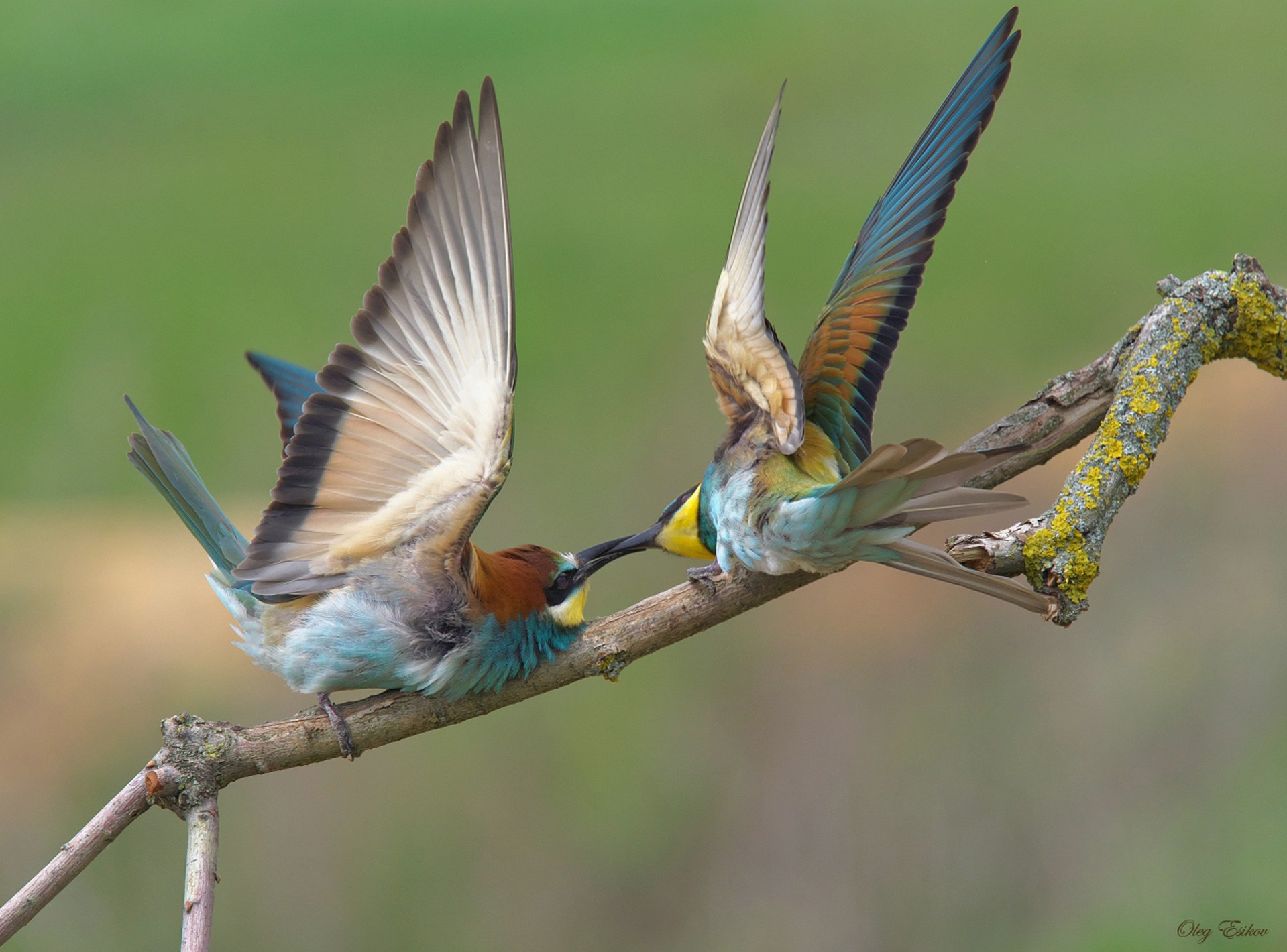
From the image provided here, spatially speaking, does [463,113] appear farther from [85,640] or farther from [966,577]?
[85,640]

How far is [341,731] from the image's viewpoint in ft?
3.85

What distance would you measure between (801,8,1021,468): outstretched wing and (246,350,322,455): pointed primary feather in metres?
0.76

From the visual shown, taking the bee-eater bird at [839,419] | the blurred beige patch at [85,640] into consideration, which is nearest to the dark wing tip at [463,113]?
the bee-eater bird at [839,419]

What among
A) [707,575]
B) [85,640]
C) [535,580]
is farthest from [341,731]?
[85,640]

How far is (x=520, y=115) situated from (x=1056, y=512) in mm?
3480

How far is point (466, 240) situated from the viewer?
1.12 m

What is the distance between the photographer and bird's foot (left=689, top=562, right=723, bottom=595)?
1280 millimetres

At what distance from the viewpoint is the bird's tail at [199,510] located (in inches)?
52.6

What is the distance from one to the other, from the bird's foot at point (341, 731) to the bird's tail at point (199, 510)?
197 mm

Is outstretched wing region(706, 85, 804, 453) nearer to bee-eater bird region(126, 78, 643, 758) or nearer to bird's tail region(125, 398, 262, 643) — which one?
bee-eater bird region(126, 78, 643, 758)

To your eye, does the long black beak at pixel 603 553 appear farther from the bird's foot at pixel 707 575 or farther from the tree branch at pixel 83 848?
the tree branch at pixel 83 848

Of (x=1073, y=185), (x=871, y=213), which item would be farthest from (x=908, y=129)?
(x=871, y=213)

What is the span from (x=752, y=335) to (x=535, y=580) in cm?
43

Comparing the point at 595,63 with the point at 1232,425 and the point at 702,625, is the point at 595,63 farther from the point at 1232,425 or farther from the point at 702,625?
the point at 702,625
